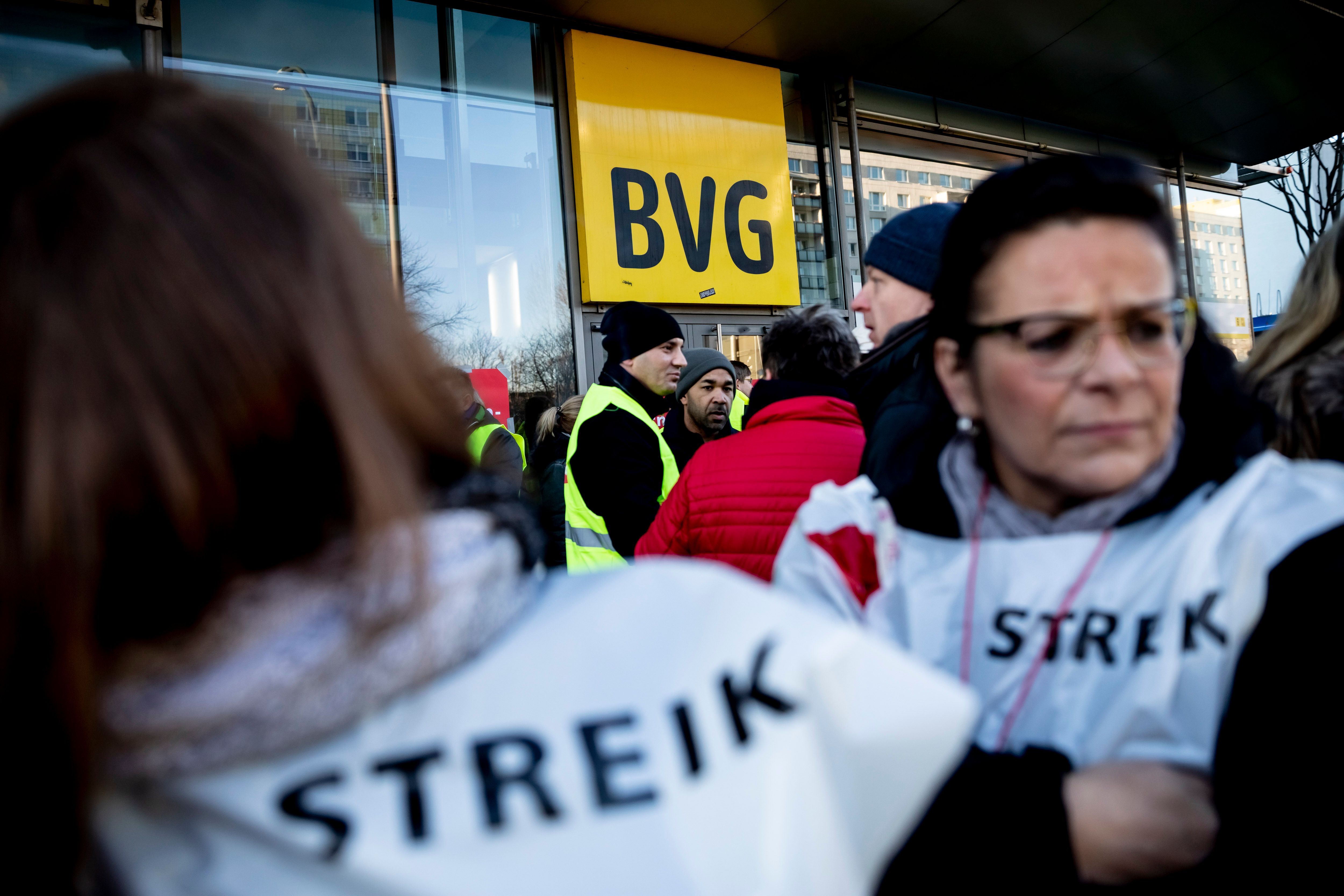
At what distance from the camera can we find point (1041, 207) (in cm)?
120

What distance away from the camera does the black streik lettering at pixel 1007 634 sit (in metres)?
1.14

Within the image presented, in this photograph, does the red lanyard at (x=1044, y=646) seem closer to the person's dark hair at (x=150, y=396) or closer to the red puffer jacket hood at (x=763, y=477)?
the person's dark hair at (x=150, y=396)

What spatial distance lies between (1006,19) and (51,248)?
10218mm

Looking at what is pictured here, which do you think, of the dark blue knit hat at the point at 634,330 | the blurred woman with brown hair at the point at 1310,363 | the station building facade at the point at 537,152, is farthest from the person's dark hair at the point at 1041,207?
the station building facade at the point at 537,152

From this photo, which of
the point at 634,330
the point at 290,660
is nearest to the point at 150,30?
the point at 634,330

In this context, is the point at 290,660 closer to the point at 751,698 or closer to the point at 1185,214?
the point at 751,698

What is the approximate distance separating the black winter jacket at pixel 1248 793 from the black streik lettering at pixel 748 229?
8.23 metres

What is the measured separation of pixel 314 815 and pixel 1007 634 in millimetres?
852

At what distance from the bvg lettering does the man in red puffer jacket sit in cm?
575

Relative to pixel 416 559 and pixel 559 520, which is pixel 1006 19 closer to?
pixel 559 520

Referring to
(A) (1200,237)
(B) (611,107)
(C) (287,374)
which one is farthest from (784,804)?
(A) (1200,237)

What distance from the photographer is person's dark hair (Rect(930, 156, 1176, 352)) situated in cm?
119

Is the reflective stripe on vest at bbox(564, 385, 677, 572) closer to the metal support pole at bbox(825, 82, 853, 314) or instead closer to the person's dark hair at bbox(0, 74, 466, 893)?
the person's dark hair at bbox(0, 74, 466, 893)

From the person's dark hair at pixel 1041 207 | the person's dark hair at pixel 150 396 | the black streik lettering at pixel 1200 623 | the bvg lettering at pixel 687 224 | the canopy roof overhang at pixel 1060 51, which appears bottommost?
the black streik lettering at pixel 1200 623
